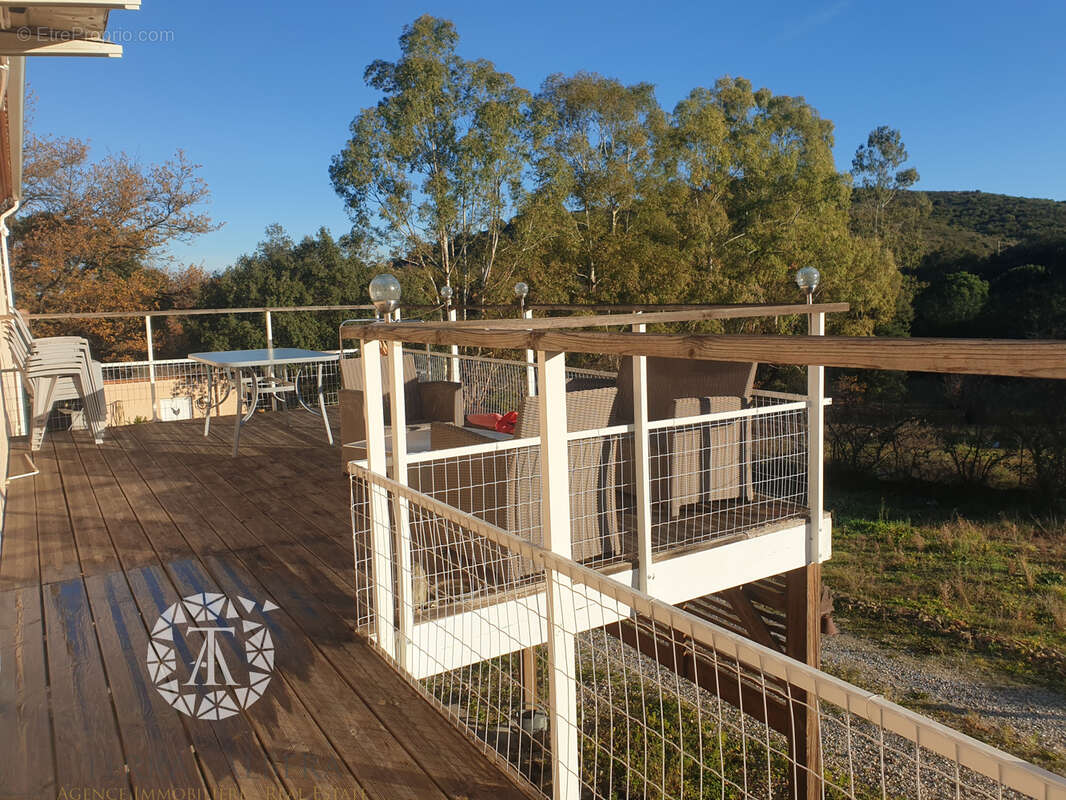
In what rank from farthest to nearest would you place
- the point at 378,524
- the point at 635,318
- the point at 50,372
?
the point at 50,372, the point at 378,524, the point at 635,318

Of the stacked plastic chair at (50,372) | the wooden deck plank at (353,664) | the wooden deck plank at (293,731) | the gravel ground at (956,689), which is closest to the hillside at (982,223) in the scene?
the gravel ground at (956,689)

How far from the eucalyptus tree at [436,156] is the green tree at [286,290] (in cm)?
256

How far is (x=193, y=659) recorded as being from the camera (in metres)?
2.54

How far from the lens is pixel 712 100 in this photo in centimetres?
2608

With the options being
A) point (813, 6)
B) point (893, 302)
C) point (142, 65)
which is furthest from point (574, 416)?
point (813, 6)

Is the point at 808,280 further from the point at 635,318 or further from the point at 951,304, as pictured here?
the point at 951,304

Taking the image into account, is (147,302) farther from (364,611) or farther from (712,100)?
(364,611)

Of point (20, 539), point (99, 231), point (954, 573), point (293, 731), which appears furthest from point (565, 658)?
point (99, 231)

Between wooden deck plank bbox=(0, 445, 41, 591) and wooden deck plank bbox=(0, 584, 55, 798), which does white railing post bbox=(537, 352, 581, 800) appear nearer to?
wooden deck plank bbox=(0, 584, 55, 798)

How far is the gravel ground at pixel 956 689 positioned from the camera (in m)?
7.65

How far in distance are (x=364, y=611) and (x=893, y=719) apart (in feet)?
7.54

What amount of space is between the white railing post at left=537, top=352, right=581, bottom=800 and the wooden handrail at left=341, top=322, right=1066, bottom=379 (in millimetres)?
123

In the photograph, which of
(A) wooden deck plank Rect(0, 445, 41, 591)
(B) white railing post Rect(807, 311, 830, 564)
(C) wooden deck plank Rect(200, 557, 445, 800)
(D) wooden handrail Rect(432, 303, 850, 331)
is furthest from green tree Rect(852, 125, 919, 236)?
(C) wooden deck plank Rect(200, 557, 445, 800)

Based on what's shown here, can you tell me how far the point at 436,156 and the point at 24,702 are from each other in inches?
859
